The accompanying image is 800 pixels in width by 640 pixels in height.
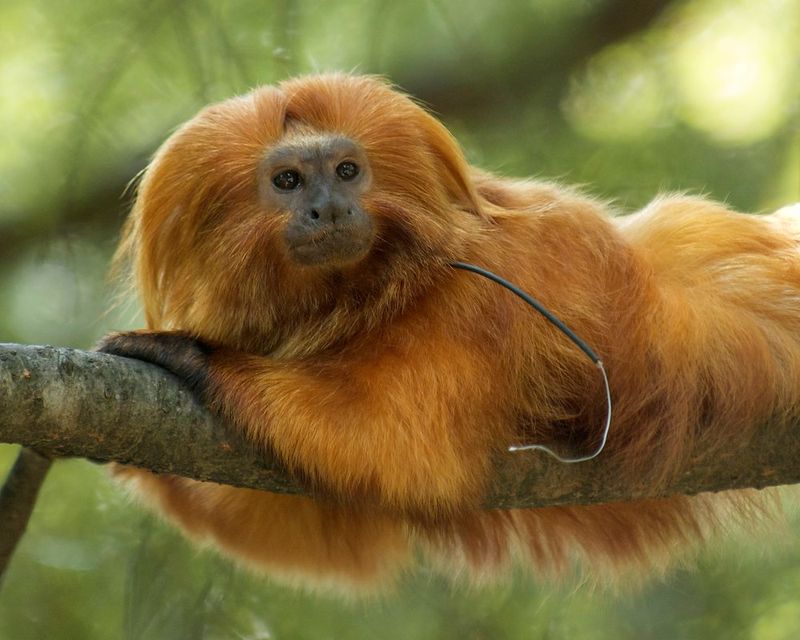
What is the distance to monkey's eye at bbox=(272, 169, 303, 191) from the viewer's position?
364 cm

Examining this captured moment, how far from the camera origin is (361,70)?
202 inches

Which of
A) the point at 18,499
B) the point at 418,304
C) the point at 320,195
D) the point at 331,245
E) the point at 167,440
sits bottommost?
the point at 18,499

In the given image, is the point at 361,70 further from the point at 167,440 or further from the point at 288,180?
the point at 167,440

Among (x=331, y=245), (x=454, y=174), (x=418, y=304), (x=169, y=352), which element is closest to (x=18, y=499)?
(x=169, y=352)

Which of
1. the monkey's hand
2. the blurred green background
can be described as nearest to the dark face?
the monkey's hand

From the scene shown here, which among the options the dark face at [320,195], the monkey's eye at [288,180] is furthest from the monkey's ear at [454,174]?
the monkey's eye at [288,180]

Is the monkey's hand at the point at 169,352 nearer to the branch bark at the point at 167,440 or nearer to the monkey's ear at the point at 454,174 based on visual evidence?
the branch bark at the point at 167,440

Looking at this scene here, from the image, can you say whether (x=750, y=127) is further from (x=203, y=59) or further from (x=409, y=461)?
(x=409, y=461)

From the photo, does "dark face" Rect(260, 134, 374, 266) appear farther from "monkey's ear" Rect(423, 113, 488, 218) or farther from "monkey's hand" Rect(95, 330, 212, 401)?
"monkey's hand" Rect(95, 330, 212, 401)

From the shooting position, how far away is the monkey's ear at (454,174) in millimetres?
3826

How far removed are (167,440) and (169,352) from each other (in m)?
0.35

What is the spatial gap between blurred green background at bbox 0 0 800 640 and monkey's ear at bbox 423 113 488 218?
1.28 m

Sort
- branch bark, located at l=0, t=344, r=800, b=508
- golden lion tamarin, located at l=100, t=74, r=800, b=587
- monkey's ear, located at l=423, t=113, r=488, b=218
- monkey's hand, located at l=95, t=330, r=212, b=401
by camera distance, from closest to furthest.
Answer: branch bark, located at l=0, t=344, r=800, b=508 < monkey's hand, located at l=95, t=330, r=212, b=401 < golden lion tamarin, located at l=100, t=74, r=800, b=587 < monkey's ear, located at l=423, t=113, r=488, b=218

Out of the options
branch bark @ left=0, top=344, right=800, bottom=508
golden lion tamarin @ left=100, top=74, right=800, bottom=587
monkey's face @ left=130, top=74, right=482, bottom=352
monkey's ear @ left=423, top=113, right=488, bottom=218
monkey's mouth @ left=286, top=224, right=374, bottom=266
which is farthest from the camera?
monkey's ear @ left=423, top=113, right=488, bottom=218
